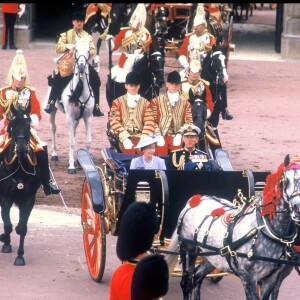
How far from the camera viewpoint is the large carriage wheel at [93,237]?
9.92 meters

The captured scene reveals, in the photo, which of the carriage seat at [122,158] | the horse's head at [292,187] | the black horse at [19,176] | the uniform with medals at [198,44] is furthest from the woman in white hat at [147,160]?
the uniform with medals at [198,44]

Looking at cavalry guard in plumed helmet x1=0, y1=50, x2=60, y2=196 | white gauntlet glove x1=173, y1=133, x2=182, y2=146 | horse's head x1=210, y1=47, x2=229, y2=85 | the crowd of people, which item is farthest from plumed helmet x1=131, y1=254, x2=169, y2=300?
horse's head x1=210, y1=47, x2=229, y2=85

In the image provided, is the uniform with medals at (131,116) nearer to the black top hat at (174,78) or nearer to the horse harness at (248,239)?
the black top hat at (174,78)

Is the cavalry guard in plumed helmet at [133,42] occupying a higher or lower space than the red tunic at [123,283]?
lower

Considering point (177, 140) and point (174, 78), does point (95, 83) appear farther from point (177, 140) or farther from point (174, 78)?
point (177, 140)

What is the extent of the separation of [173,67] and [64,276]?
44.5ft

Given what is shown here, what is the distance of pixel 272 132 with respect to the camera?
18328 mm

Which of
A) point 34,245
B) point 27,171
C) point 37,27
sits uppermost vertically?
point 27,171

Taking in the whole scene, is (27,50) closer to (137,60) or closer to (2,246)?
(137,60)

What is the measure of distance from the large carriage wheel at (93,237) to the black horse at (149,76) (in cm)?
470

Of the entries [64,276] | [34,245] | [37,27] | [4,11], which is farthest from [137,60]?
[37,27]

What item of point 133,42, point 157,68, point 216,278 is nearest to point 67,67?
point 157,68

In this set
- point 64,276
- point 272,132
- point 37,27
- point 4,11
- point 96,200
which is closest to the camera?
point 96,200

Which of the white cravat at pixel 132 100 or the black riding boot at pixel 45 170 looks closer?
the black riding boot at pixel 45 170
